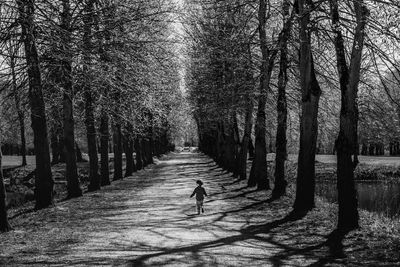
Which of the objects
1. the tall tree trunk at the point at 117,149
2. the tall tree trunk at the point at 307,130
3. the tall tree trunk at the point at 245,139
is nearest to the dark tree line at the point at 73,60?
the tall tree trunk at the point at 117,149

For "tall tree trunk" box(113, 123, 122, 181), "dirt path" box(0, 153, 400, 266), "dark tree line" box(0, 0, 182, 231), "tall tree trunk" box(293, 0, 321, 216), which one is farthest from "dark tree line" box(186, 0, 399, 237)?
"tall tree trunk" box(113, 123, 122, 181)

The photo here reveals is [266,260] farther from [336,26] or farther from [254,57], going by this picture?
[254,57]

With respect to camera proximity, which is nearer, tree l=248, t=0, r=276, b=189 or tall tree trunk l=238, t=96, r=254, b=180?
tree l=248, t=0, r=276, b=189

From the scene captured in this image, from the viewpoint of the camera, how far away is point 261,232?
11.8 metres

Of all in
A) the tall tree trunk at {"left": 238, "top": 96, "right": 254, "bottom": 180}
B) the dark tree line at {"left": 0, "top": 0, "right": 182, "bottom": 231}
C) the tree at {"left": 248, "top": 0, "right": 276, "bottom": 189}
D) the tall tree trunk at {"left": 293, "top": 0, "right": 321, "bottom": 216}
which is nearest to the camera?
the dark tree line at {"left": 0, "top": 0, "right": 182, "bottom": 231}

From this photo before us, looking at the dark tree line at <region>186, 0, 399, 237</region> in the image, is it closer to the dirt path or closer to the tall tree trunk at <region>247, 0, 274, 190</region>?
the tall tree trunk at <region>247, 0, 274, 190</region>

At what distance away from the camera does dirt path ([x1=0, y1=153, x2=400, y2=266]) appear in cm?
886

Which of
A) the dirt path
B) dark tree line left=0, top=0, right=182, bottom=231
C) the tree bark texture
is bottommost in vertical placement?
the dirt path

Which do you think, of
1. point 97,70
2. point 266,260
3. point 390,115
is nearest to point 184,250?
point 266,260

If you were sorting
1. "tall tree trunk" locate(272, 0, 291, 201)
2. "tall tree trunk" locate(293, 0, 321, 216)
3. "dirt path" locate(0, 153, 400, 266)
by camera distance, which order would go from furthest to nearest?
"tall tree trunk" locate(272, 0, 291, 201) < "tall tree trunk" locate(293, 0, 321, 216) < "dirt path" locate(0, 153, 400, 266)

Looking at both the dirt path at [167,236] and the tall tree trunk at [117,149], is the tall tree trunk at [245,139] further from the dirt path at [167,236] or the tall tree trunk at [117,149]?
the dirt path at [167,236]

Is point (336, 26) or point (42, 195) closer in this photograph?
point (336, 26)

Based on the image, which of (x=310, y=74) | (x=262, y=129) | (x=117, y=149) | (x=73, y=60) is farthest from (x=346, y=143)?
(x=117, y=149)

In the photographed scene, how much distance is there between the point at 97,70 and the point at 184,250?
610 centimetres
